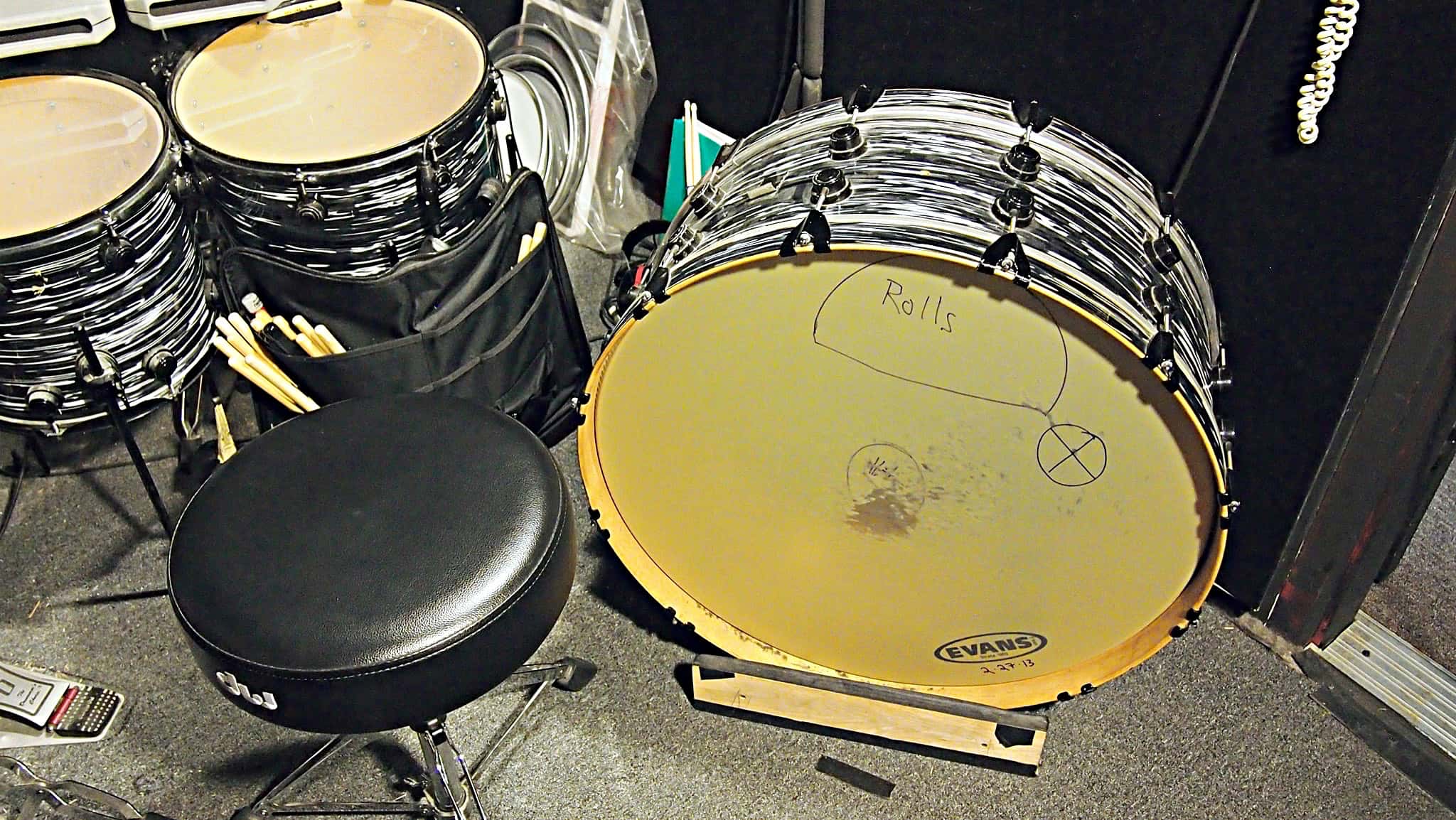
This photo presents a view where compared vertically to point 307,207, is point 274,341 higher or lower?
lower

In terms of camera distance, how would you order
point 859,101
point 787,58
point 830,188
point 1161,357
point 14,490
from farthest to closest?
point 787,58, point 14,490, point 859,101, point 830,188, point 1161,357

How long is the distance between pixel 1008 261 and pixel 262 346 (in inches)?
A: 46.3

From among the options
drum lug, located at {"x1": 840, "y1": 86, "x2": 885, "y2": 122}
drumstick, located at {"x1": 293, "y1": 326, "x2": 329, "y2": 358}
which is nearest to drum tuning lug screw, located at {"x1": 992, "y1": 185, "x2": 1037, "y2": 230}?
drum lug, located at {"x1": 840, "y1": 86, "x2": 885, "y2": 122}

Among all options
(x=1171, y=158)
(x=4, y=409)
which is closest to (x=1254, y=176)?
(x=1171, y=158)

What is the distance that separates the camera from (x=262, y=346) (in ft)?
6.02

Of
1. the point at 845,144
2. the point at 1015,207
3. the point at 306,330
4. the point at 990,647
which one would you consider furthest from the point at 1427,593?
the point at 306,330

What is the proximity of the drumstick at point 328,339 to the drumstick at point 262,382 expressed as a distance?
3.8 inches

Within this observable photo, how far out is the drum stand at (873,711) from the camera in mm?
1689

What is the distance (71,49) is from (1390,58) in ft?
7.56

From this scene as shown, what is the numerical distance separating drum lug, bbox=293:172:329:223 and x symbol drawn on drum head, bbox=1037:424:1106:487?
3.70 feet

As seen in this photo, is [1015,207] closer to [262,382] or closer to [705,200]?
[705,200]

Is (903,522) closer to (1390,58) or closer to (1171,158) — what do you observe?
(1171,158)

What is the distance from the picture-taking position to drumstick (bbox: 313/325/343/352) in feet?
6.01

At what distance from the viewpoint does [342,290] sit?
A: 5.93 ft
